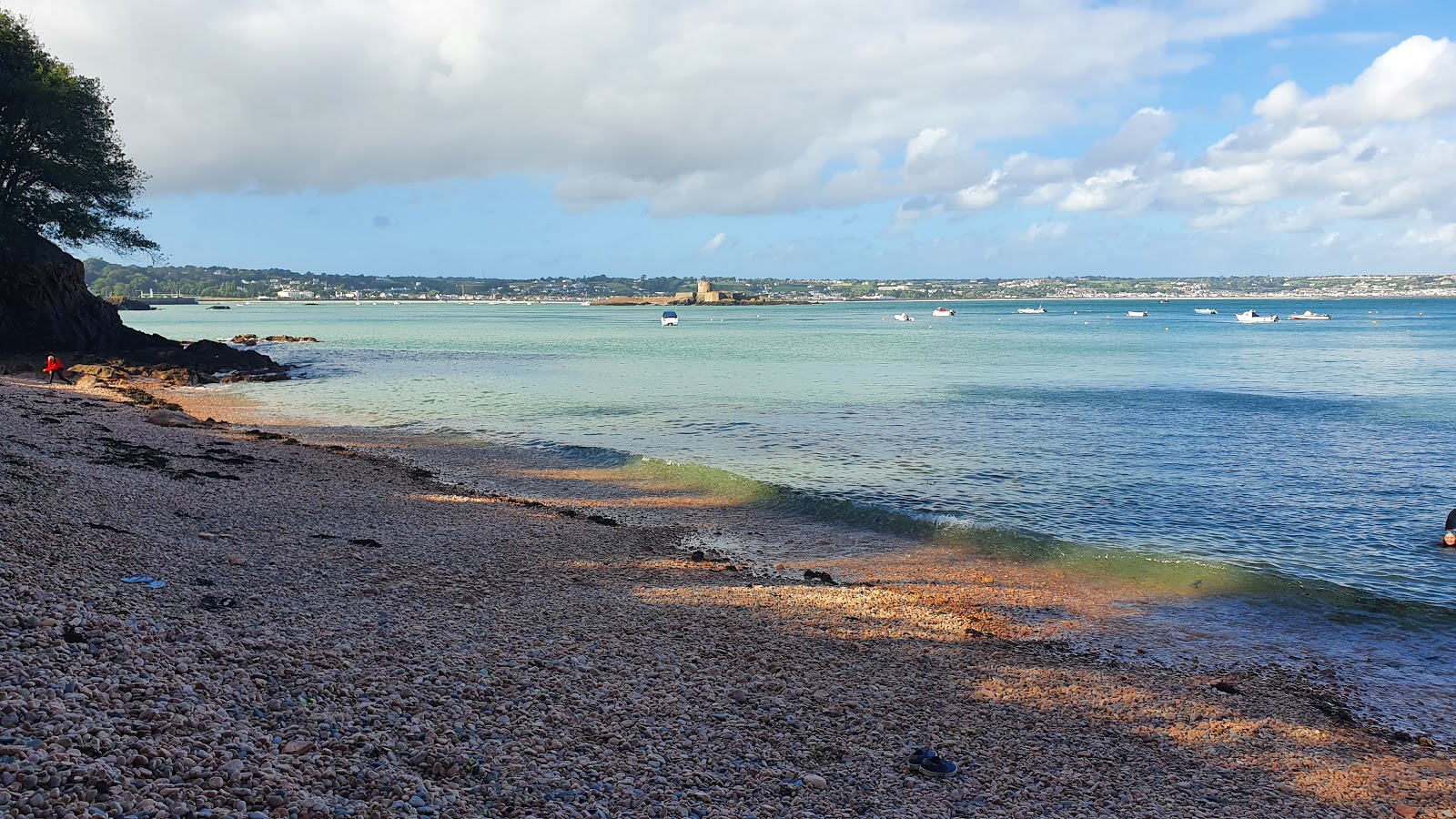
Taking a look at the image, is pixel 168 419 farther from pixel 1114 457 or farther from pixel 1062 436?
pixel 1062 436

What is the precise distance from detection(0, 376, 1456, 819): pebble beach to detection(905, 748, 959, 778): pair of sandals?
8 centimetres

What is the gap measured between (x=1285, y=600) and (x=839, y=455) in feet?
35.2

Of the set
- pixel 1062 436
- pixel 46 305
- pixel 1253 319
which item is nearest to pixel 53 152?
pixel 46 305

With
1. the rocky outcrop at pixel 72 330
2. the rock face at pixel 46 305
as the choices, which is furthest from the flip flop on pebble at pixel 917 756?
the rock face at pixel 46 305

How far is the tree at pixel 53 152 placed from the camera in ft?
111

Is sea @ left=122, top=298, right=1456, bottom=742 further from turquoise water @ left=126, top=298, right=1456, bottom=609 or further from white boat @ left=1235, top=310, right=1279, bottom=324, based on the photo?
white boat @ left=1235, top=310, right=1279, bottom=324

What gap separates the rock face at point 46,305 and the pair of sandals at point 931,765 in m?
40.9

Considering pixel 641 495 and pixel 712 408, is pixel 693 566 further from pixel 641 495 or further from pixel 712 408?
pixel 712 408

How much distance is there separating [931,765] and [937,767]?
0.15 ft

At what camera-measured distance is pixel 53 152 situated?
116 ft

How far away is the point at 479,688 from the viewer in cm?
660

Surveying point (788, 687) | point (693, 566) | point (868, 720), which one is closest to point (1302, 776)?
point (868, 720)

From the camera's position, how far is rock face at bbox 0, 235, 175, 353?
34.9 m

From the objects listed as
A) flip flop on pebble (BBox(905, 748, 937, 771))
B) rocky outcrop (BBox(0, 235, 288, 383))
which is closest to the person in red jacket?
rocky outcrop (BBox(0, 235, 288, 383))
